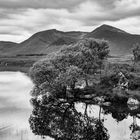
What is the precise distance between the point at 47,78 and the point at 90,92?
1388 centimetres

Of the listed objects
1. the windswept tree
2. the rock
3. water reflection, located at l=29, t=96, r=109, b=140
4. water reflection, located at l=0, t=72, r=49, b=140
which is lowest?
water reflection, located at l=0, t=72, r=49, b=140

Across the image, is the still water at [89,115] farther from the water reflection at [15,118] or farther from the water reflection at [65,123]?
the water reflection at [65,123]

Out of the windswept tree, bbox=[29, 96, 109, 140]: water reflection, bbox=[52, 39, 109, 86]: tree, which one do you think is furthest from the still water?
bbox=[52, 39, 109, 86]: tree

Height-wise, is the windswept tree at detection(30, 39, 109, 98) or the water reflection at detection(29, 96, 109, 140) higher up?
the windswept tree at detection(30, 39, 109, 98)

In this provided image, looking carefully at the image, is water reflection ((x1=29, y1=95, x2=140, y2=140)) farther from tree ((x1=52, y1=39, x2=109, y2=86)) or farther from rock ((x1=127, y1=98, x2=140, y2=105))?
tree ((x1=52, y1=39, x2=109, y2=86))

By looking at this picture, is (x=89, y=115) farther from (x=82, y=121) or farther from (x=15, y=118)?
(x=15, y=118)

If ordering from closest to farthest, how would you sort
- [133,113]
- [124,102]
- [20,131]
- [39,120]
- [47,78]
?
[20,131] → [39,120] → [133,113] → [124,102] → [47,78]

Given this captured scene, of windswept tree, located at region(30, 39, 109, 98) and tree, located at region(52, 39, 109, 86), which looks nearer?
windswept tree, located at region(30, 39, 109, 98)

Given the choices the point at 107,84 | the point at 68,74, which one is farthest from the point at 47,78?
the point at 107,84

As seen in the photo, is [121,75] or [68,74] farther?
[121,75]

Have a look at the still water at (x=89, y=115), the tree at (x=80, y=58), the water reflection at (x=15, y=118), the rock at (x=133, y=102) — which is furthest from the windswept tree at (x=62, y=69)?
the rock at (x=133, y=102)

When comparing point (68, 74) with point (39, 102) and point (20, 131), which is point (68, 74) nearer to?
point (39, 102)

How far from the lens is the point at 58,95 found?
225 feet

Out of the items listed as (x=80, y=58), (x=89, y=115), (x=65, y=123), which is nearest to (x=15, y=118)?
(x=65, y=123)
